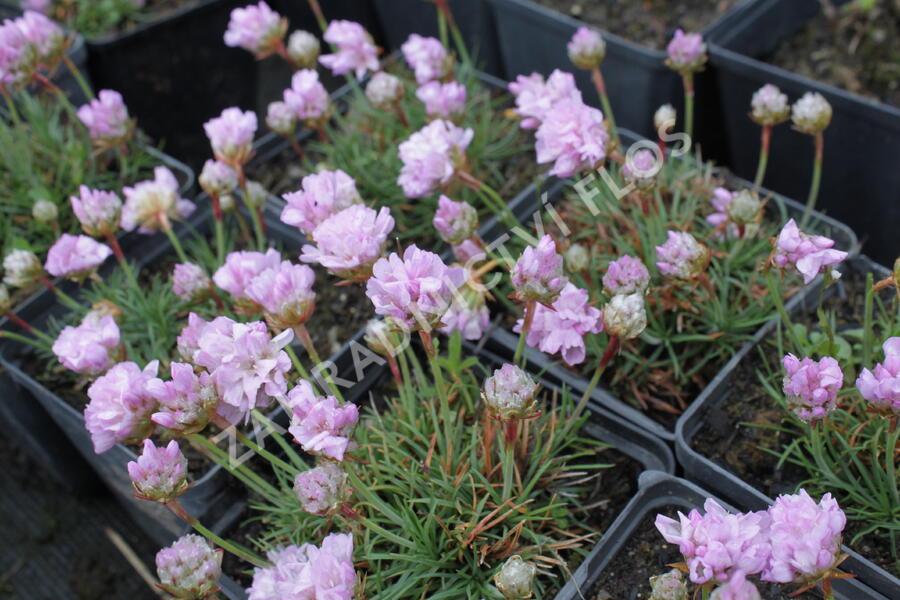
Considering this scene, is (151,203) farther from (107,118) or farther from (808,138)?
(808,138)

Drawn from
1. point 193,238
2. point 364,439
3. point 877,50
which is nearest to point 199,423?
point 364,439

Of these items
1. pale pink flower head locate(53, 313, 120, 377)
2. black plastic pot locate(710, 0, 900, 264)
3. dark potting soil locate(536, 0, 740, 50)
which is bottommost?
black plastic pot locate(710, 0, 900, 264)

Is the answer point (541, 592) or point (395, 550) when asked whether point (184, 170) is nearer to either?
point (395, 550)

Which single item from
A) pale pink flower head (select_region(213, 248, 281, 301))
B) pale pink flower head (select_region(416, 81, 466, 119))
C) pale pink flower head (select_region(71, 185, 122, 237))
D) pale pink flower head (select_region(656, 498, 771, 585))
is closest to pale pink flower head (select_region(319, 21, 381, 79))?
pale pink flower head (select_region(416, 81, 466, 119))

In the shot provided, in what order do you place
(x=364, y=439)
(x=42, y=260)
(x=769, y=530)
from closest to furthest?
(x=769, y=530), (x=364, y=439), (x=42, y=260)

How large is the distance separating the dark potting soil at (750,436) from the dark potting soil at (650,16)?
0.97 metres

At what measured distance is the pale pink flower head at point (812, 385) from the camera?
36.7 inches

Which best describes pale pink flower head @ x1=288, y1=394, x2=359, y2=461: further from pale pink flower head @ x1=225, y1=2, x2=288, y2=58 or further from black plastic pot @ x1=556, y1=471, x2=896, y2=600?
pale pink flower head @ x1=225, y1=2, x2=288, y2=58

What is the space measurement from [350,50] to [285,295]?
2.61ft

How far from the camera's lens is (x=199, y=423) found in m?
0.91

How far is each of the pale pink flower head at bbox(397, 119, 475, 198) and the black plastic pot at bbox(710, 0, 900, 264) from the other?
78 centimetres

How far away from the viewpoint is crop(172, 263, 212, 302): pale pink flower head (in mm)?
1310

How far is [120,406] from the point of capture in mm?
965

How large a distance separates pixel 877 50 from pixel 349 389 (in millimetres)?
1429
